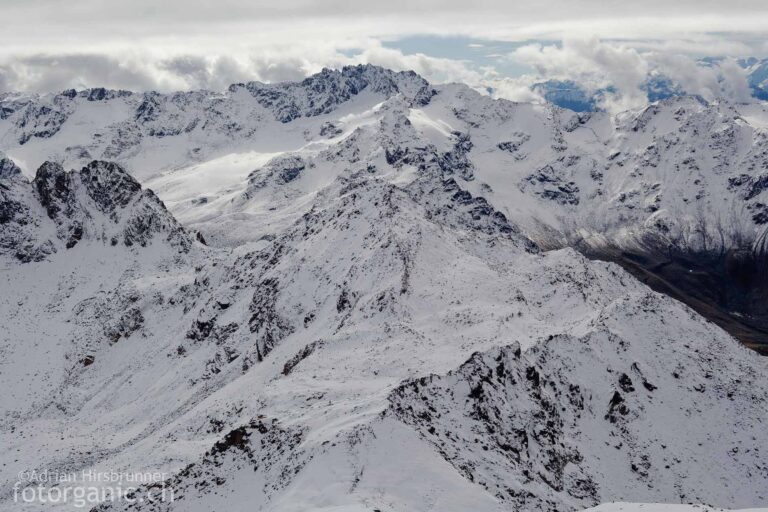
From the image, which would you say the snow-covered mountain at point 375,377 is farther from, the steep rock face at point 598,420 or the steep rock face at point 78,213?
the steep rock face at point 78,213

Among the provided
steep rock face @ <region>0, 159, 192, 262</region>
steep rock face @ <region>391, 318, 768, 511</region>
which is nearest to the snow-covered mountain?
steep rock face @ <region>391, 318, 768, 511</region>

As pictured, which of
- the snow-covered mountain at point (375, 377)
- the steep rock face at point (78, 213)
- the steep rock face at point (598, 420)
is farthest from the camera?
the steep rock face at point (78, 213)

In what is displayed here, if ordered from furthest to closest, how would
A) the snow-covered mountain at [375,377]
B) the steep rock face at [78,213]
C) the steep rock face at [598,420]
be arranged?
the steep rock face at [78,213]
the steep rock face at [598,420]
the snow-covered mountain at [375,377]

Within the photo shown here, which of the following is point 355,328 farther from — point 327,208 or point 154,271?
point 154,271

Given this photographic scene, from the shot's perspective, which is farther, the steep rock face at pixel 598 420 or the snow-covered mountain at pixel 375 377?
the steep rock face at pixel 598 420

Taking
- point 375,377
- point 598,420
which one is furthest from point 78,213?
point 598,420

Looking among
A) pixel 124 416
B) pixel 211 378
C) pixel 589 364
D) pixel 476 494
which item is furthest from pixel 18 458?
pixel 589 364

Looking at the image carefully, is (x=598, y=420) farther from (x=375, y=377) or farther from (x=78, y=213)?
(x=78, y=213)

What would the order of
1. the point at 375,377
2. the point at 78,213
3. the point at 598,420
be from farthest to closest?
the point at 78,213 < the point at 598,420 < the point at 375,377

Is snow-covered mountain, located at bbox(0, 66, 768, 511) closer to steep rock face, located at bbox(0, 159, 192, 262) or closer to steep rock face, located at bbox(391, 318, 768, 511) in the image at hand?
steep rock face, located at bbox(391, 318, 768, 511)

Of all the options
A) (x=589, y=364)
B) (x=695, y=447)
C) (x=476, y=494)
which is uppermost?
(x=476, y=494)

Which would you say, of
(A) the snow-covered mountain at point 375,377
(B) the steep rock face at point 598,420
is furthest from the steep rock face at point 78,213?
(B) the steep rock face at point 598,420
